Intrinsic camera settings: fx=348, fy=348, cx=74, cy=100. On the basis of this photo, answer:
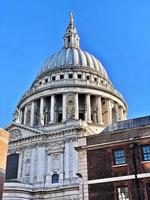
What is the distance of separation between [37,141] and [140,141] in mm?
28037

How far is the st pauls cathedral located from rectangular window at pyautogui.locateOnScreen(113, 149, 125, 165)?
14.2m

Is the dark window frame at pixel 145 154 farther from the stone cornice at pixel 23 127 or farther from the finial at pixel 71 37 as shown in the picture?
the finial at pixel 71 37

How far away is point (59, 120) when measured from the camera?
65312 mm

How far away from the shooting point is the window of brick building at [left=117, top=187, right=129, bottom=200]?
2687 cm

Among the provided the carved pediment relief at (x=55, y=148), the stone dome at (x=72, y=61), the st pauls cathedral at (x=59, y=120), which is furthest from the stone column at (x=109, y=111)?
the carved pediment relief at (x=55, y=148)

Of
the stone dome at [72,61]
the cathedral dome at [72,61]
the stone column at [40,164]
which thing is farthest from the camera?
the stone dome at [72,61]

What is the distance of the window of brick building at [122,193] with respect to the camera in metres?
26.9

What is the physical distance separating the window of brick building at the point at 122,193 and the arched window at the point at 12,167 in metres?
29.0

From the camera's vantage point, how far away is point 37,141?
54.2 metres

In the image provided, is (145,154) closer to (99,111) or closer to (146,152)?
(146,152)

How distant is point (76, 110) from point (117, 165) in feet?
116

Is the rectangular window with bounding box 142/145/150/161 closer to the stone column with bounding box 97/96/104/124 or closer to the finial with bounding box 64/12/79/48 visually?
the stone column with bounding box 97/96/104/124

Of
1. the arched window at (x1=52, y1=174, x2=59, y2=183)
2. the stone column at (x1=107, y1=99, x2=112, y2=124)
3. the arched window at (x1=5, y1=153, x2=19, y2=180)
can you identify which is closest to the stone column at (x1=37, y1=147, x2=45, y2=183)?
the arched window at (x1=52, y1=174, x2=59, y2=183)

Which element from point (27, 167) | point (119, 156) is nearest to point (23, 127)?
point (27, 167)
